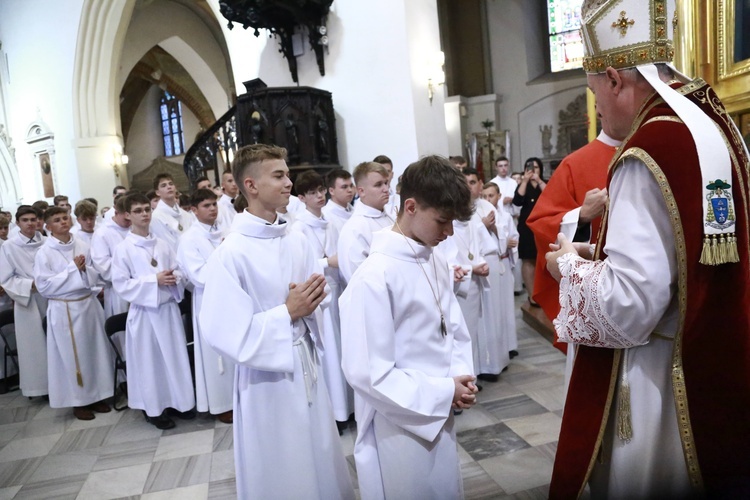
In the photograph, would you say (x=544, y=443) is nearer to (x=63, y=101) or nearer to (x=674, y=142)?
(x=674, y=142)

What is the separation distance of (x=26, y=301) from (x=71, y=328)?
1.01 meters

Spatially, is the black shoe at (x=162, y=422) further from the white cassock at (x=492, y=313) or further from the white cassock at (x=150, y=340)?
the white cassock at (x=492, y=313)

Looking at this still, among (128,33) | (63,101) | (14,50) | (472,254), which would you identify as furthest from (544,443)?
(14,50)

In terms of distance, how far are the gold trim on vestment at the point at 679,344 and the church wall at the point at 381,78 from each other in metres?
6.46

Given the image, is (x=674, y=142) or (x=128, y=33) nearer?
(x=674, y=142)

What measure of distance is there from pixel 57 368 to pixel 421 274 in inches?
172

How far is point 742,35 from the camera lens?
2.73m

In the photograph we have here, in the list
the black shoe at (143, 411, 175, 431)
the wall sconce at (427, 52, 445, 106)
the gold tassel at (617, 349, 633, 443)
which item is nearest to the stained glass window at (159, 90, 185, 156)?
the wall sconce at (427, 52, 445, 106)

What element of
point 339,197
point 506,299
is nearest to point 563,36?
point 506,299

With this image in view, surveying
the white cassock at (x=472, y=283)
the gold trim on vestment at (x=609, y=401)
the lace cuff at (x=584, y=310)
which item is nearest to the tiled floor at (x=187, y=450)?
the white cassock at (x=472, y=283)

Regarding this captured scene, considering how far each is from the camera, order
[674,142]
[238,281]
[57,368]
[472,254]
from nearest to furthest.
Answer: [674,142] < [238,281] < [472,254] < [57,368]

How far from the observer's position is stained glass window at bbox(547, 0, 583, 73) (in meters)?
15.7

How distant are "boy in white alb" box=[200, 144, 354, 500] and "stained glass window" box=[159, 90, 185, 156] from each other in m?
23.3

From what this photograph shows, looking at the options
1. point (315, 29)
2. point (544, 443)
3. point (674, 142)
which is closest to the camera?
point (674, 142)
